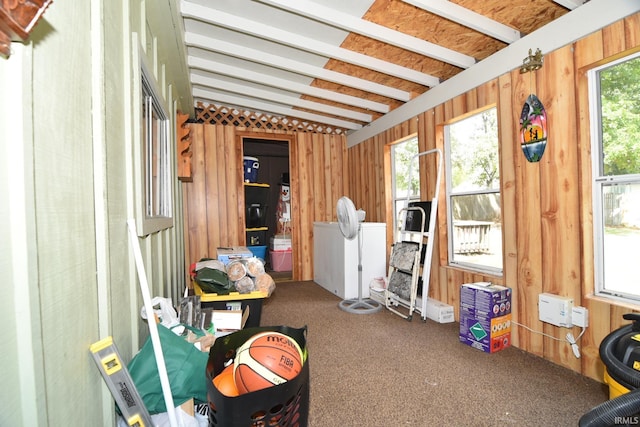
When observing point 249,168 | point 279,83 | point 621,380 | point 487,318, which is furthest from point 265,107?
point 621,380

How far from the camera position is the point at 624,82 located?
5.74ft

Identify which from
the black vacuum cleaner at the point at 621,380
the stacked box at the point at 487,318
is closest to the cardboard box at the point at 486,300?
the stacked box at the point at 487,318

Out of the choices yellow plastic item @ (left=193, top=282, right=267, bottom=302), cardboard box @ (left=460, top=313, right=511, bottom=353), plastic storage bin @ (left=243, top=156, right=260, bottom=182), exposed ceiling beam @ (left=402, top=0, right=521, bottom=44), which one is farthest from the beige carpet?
plastic storage bin @ (left=243, top=156, right=260, bottom=182)

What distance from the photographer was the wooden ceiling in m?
2.11

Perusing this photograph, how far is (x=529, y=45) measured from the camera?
213cm

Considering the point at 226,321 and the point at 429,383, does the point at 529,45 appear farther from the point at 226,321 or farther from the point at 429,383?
the point at 226,321

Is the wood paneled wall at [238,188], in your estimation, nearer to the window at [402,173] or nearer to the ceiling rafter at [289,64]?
the window at [402,173]

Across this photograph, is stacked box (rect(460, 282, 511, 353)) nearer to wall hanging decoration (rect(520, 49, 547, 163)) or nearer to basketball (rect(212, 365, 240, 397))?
wall hanging decoration (rect(520, 49, 547, 163))

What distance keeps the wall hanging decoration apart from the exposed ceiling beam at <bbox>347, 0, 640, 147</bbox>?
Result: 3.1 inches

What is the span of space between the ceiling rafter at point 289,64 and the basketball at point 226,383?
2.63 metres

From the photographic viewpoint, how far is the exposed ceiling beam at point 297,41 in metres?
2.26

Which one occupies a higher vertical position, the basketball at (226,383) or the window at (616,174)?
the window at (616,174)

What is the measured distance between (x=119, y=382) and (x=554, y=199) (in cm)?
247

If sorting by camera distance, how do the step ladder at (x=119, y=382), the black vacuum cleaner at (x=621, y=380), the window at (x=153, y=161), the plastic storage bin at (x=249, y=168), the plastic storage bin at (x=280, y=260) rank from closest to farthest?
the black vacuum cleaner at (x=621, y=380) → the step ladder at (x=119, y=382) → the window at (x=153, y=161) → the plastic storage bin at (x=249, y=168) → the plastic storage bin at (x=280, y=260)
